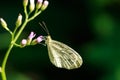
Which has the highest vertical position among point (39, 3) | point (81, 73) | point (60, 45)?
point (39, 3)

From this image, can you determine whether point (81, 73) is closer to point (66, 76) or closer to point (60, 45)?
point (66, 76)

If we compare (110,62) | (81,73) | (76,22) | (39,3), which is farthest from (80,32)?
(39,3)

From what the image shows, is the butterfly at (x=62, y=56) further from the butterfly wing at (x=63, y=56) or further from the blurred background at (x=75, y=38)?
the blurred background at (x=75, y=38)

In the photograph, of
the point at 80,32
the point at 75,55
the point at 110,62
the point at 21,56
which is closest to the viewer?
the point at 75,55

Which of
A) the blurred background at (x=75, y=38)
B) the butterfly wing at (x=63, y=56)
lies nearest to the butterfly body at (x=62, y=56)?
the butterfly wing at (x=63, y=56)

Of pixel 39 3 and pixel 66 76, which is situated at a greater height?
pixel 39 3

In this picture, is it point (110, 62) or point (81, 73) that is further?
point (81, 73)

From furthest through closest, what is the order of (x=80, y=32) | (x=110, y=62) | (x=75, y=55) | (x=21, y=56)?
(x=80, y=32)
(x=21, y=56)
(x=110, y=62)
(x=75, y=55)

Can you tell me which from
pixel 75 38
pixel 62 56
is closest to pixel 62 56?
pixel 62 56

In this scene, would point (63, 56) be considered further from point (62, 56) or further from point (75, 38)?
point (75, 38)
